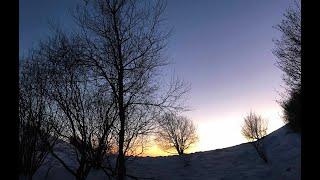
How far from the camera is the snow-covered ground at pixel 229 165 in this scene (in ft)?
123

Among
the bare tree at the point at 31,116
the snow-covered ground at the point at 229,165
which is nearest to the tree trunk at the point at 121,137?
the bare tree at the point at 31,116

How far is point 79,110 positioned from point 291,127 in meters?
38.9

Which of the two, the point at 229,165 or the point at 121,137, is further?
the point at 229,165

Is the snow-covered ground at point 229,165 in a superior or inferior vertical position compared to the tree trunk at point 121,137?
inferior

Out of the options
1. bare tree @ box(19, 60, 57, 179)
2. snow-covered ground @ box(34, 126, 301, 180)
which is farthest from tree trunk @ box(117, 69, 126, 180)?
snow-covered ground @ box(34, 126, 301, 180)

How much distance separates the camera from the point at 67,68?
48.4 feet

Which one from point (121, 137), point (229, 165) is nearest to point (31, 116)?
point (121, 137)

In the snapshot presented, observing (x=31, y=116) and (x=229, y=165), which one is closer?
(x=31, y=116)

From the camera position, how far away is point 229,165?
156 ft

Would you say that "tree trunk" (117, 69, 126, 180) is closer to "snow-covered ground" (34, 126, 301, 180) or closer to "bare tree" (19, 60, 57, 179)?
"bare tree" (19, 60, 57, 179)

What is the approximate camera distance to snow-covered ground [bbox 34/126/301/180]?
37.5 m

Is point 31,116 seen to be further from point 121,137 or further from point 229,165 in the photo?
point 229,165

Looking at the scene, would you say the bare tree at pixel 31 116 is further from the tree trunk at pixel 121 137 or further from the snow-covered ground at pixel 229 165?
the snow-covered ground at pixel 229 165

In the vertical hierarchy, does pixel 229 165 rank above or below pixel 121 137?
below
